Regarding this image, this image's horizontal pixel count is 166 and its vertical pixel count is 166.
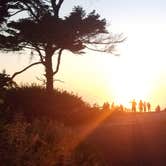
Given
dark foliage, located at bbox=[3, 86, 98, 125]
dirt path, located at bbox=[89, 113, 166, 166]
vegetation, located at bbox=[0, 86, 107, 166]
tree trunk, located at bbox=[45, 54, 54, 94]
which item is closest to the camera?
vegetation, located at bbox=[0, 86, 107, 166]

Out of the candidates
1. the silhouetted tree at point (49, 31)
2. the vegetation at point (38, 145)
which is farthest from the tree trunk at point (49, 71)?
the vegetation at point (38, 145)

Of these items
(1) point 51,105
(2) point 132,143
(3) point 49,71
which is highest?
(3) point 49,71

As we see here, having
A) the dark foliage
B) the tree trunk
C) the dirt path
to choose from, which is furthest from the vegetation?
the tree trunk

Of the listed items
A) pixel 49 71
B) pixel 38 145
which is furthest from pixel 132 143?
pixel 49 71

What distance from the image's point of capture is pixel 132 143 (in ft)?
65.2

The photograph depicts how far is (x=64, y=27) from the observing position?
3506cm

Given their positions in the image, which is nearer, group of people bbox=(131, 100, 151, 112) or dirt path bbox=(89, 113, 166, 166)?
dirt path bbox=(89, 113, 166, 166)

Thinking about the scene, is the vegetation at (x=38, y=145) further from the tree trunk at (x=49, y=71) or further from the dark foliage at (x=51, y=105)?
the tree trunk at (x=49, y=71)

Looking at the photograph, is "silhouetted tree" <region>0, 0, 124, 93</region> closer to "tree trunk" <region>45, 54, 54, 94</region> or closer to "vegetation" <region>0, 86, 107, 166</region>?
"tree trunk" <region>45, 54, 54, 94</region>

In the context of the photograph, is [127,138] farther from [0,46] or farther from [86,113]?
[0,46]

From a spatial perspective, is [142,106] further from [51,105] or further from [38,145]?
[38,145]

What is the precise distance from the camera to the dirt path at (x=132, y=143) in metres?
18.6

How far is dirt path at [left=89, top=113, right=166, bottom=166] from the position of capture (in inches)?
731

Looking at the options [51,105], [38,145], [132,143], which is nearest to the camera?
[38,145]
